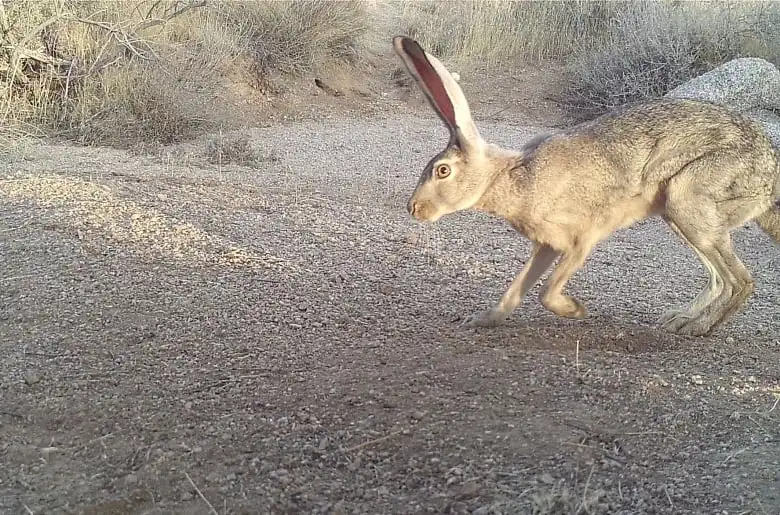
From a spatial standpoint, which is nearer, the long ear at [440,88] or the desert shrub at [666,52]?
the long ear at [440,88]

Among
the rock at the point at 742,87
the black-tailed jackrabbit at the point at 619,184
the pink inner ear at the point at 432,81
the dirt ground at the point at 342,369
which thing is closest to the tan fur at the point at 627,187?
the black-tailed jackrabbit at the point at 619,184

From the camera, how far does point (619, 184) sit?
180 inches

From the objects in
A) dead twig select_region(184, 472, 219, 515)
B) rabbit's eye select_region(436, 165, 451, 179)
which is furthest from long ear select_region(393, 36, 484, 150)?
dead twig select_region(184, 472, 219, 515)

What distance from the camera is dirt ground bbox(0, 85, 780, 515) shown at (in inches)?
114

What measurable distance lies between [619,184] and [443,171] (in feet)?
3.35

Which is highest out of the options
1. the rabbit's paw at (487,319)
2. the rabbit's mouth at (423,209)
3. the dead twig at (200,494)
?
the rabbit's mouth at (423,209)

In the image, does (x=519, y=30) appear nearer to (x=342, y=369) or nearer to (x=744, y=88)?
(x=744, y=88)

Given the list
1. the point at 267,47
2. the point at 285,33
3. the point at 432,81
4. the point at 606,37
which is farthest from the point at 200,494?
the point at 606,37

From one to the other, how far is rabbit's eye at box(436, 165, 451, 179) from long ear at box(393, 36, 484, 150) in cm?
15

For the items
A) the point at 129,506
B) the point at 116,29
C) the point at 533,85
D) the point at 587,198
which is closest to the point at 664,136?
the point at 587,198

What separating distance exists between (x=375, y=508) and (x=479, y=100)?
11979 mm

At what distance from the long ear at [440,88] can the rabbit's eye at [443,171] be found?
15cm

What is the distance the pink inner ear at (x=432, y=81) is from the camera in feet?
13.6

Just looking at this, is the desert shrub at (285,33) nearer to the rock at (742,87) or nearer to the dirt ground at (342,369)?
the rock at (742,87)
